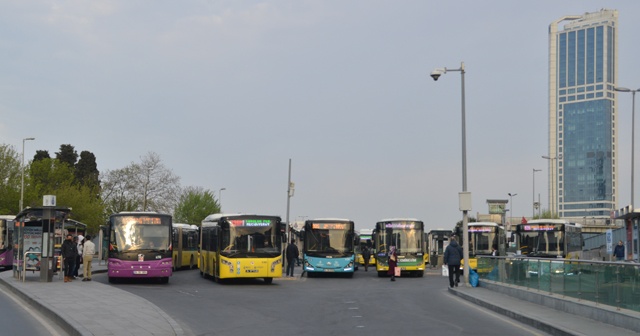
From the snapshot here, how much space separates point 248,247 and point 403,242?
39.2 feet

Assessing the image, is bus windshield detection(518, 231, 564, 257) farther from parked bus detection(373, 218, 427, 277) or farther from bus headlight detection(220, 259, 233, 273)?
bus headlight detection(220, 259, 233, 273)

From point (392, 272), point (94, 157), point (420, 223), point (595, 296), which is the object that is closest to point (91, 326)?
point (595, 296)

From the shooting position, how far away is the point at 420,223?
42000 millimetres

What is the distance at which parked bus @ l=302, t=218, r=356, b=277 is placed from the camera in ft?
129

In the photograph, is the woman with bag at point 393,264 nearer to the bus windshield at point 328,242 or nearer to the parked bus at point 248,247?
the bus windshield at point 328,242

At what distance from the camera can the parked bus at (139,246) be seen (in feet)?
103

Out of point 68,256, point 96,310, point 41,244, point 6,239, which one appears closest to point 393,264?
point 68,256

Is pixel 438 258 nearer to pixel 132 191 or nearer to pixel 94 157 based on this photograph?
pixel 132 191

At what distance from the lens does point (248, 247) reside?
105 feet

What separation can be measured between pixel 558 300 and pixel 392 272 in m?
18.0

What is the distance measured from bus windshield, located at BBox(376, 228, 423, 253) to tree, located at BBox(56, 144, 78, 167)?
237 feet

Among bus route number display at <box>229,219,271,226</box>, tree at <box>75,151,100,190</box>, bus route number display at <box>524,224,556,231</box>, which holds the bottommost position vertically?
bus route number display at <box>524,224,556,231</box>

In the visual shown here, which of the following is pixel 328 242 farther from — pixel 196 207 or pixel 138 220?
pixel 196 207

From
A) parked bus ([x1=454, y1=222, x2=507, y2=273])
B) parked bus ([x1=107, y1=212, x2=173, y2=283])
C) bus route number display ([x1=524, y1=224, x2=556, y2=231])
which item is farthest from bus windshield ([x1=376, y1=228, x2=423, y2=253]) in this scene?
parked bus ([x1=107, y1=212, x2=173, y2=283])
